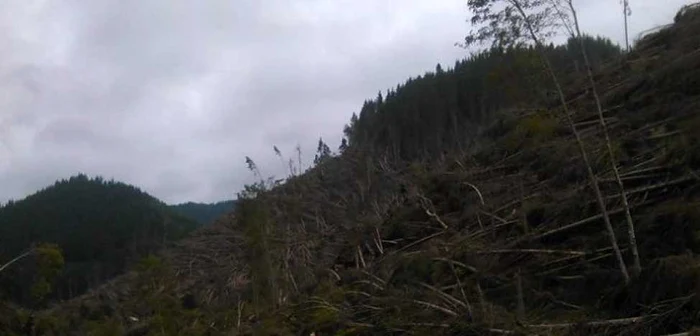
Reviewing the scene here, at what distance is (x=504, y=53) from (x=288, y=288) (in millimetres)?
12082

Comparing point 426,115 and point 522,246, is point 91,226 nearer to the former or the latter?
point 426,115

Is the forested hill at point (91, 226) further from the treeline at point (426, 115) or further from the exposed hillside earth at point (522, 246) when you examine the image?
the exposed hillside earth at point (522, 246)

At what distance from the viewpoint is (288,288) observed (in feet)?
Result: 71.2

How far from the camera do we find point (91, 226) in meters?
67.5

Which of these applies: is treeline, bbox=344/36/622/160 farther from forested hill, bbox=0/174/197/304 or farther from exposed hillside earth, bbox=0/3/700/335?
exposed hillside earth, bbox=0/3/700/335

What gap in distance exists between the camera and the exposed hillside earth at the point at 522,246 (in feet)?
34.4

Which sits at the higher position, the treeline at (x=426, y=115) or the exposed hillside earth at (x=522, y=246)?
the treeline at (x=426, y=115)

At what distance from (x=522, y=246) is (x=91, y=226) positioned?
59281 millimetres

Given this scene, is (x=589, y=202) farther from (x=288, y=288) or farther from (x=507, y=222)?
(x=288, y=288)

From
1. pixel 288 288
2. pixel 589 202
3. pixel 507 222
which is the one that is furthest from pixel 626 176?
pixel 288 288

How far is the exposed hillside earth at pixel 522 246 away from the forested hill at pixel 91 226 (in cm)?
2789

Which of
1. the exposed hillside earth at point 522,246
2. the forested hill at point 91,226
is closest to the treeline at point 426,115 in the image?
the forested hill at point 91,226

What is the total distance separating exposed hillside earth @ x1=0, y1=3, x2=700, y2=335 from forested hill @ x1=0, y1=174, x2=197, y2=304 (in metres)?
27.9

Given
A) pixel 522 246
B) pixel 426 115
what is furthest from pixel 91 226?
pixel 522 246
